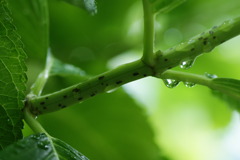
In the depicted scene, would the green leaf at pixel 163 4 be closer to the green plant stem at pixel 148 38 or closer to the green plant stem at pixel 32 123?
the green plant stem at pixel 148 38

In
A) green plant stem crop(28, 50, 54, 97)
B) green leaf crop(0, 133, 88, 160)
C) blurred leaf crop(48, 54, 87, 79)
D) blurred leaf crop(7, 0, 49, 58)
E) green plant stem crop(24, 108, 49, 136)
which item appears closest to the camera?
green leaf crop(0, 133, 88, 160)

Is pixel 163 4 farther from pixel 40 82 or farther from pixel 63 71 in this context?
pixel 63 71

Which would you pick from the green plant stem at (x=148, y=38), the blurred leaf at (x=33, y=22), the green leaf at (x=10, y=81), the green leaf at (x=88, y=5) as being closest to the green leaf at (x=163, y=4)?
the green plant stem at (x=148, y=38)

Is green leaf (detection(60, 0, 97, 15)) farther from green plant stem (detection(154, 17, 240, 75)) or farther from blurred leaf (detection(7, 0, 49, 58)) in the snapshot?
blurred leaf (detection(7, 0, 49, 58))

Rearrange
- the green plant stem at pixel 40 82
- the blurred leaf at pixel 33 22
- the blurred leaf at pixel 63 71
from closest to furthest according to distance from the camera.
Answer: the green plant stem at pixel 40 82 < the blurred leaf at pixel 33 22 < the blurred leaf at pixel 63 71

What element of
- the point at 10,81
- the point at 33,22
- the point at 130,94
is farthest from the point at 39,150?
the point at 130,94

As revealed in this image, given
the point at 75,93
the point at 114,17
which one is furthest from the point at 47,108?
the point at 114,17

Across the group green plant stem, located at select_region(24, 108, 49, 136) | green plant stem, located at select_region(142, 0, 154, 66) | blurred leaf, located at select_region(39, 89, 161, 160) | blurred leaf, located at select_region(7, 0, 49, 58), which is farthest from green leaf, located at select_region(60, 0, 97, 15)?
blurred leaf, located at select_region(39, 89, 161, 160)
